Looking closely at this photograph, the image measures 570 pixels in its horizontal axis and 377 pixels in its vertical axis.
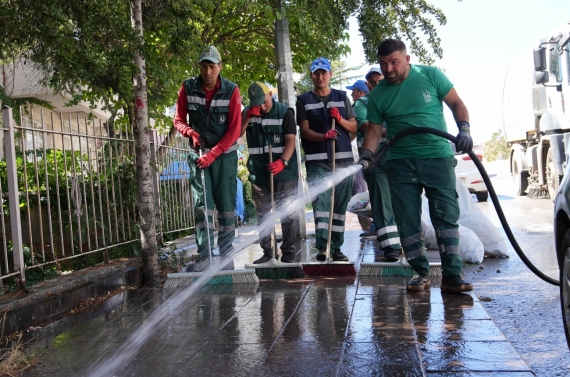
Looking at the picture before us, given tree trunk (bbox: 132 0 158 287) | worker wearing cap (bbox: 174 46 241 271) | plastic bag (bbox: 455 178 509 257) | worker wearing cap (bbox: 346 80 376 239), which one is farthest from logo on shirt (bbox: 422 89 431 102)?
tree trunk (bbox: 132 0 158 287)

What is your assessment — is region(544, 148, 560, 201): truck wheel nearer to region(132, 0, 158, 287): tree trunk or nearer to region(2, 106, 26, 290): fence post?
region(132, 0, 158, 287): tree trunk

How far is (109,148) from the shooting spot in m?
8.47

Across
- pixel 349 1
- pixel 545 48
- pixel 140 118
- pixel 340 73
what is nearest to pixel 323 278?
pixel 140 118

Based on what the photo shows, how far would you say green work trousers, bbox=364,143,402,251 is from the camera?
8117mm

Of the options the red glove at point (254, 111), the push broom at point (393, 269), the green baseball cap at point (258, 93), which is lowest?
the push broom at point (393, 269)

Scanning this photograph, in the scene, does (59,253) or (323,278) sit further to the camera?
(59,253)

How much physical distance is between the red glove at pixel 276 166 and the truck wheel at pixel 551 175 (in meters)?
9.30

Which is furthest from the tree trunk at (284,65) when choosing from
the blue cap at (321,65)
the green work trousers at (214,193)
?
the green work trousers at (214,193)

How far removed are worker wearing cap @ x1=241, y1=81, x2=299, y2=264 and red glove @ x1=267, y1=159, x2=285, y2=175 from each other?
1 cm

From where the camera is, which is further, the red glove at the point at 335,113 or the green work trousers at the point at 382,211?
the green work trousers at the point at 382,211

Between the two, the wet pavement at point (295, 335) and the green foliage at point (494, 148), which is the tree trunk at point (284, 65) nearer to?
the wet pavement at point (295, 335)

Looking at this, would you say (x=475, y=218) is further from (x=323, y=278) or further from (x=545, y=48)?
(x=545, y=48)

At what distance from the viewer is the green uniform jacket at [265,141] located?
8039 mm

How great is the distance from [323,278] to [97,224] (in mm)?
2824
